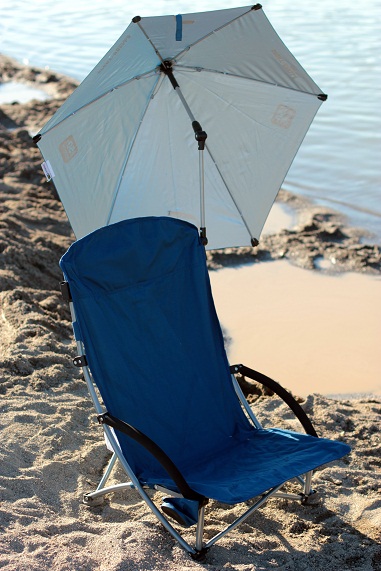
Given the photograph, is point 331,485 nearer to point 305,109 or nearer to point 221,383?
point 221,383

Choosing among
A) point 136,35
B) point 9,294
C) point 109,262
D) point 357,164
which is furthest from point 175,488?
point 357,164

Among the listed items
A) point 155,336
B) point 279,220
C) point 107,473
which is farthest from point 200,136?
point 279,220

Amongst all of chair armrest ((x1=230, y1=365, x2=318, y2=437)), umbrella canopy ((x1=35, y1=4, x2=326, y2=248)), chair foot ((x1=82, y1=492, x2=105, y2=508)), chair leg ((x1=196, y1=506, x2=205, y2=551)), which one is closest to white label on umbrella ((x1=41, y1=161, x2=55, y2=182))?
umbrella canopy ((x1=35, y1=4, x2=326, y2=248))

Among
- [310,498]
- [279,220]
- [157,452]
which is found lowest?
[310,498]

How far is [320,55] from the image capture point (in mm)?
14211

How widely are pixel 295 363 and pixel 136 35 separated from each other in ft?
8.72

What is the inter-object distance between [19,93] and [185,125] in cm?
1030

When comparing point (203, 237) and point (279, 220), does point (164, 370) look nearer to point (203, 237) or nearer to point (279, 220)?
point (203, 237)

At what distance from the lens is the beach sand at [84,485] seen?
11.3 ft

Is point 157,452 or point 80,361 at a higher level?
point 80,361

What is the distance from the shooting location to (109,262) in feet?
13.2

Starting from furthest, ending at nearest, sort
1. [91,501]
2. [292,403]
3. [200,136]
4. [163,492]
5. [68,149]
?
1. [68,149]
2. [200,136]
3. [292,403]
4. [91,501]
5. [163,492]

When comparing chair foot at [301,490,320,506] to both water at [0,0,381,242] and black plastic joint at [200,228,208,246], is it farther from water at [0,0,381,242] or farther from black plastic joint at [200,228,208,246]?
water at [0,0,381,242]

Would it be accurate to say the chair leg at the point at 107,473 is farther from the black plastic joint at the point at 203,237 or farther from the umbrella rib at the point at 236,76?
the umbrella rib at the point at 236,76
